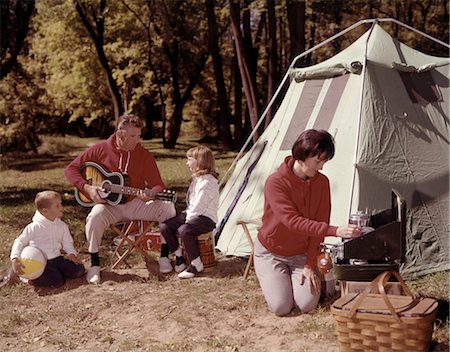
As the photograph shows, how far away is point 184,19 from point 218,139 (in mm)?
7597

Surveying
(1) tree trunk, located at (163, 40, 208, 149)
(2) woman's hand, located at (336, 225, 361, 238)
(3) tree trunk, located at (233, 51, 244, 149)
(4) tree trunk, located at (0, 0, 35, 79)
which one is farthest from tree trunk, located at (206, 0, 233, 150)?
(2) woman's hand, located at (336, 225, 361, 238)

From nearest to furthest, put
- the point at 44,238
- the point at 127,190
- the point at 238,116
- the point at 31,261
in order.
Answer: the point at 31,261, the point at 44,238, the point at 127,190, the point at 238,116

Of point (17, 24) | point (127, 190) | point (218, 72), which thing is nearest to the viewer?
point (127, 190)

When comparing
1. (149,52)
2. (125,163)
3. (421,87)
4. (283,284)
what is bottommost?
(283,284)

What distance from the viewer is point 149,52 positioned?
2427 cm

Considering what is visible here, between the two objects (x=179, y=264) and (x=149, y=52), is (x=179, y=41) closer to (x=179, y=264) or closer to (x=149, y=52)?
(x=149, y=52)

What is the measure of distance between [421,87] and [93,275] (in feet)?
13.0

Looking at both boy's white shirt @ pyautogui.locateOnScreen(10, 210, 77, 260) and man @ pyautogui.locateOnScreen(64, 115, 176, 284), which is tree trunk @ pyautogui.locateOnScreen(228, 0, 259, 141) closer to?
man @ pyautogui.locateOnScreen(64, 115, 176, 284)

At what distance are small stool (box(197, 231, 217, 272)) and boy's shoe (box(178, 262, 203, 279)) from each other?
10 centimetres

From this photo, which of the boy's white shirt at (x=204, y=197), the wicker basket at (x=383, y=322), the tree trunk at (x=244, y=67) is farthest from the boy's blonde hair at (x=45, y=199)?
the tree trunk at (x=244, y=67)

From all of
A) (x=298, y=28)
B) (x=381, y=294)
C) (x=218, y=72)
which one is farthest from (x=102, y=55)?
(x=381, y=294)

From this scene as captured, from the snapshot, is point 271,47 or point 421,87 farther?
point 271,47

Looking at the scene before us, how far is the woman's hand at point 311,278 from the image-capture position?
15.6 ft

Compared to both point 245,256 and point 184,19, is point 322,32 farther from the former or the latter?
point 245,256
